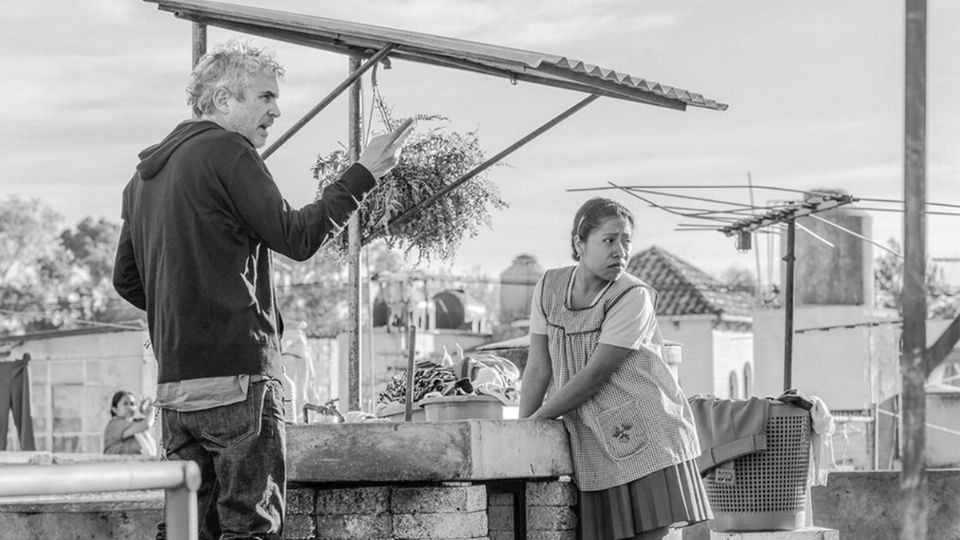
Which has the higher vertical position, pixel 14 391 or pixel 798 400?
pixel 798 400

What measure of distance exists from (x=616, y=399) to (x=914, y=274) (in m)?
2.51

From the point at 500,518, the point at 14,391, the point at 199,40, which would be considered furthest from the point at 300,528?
the point at 14,391

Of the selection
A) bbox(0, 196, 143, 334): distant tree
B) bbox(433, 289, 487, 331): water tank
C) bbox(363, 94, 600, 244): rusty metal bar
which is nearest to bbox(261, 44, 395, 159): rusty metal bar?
bbox(363, 94, 600, 244): rusty metal bar

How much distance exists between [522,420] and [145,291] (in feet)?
4.98

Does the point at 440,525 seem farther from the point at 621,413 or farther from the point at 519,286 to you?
the point at 519,286

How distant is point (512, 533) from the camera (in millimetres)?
5738

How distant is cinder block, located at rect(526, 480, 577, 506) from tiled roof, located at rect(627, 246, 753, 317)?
96.5ft

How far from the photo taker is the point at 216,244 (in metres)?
4.24

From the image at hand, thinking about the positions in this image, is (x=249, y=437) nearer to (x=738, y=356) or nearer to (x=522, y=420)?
(x=522, y=420)

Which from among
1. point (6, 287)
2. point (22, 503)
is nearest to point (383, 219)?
point (22, 503)

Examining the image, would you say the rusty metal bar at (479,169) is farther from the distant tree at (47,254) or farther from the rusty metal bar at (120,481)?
the distant tree at (47,254)

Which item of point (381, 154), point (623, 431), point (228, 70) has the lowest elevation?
point (623, 431)

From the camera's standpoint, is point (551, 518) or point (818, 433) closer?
point (551, 518)

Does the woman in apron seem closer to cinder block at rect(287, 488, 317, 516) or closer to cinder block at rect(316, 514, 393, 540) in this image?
cinder block at rect(316, 514, 393, 540)
